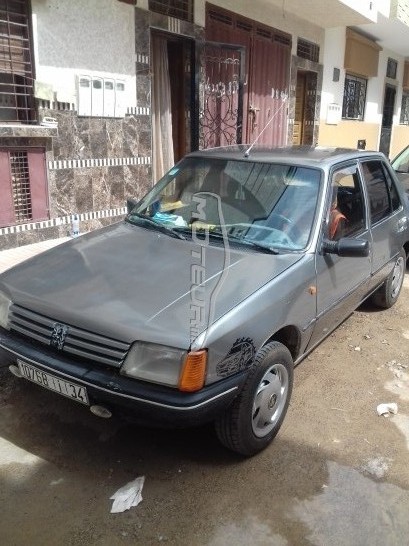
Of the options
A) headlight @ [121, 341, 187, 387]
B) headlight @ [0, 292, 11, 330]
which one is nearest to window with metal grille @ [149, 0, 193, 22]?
headlight @ [0, 292, 11, 330]

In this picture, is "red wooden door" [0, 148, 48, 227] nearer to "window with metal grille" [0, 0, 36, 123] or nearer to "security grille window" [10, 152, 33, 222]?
"security grille window" [10, 152, 33, 222]

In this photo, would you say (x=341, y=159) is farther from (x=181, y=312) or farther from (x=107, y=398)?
(x=107, y=398)

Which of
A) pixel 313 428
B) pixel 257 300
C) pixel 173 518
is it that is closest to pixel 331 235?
pixel 257 300

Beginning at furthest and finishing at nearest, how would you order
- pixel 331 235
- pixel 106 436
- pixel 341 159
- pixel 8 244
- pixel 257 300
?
pixel 8 244 → pixel 341 159 → pixel 331 235 → pixel 106 436 → pixel 257 300

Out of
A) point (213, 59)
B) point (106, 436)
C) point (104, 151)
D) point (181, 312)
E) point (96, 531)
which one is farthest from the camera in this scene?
point (213, 59)

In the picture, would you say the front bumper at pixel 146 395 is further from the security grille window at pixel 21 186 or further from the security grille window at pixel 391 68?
the security grille window at pixel 391 68

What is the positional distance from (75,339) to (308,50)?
10.4m

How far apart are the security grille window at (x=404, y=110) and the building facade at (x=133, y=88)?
655 cm

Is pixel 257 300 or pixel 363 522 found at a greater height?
pixel 257 300

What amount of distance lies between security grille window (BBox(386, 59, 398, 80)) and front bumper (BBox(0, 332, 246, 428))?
16.0 m

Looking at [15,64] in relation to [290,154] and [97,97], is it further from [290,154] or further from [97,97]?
[290,154]

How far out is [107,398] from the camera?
228cm

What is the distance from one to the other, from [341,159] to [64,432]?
2.63 metres

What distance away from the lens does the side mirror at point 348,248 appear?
117 inches
